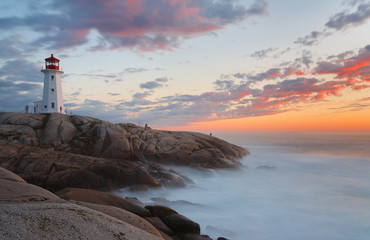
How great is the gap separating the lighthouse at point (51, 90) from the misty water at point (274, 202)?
70.5ft

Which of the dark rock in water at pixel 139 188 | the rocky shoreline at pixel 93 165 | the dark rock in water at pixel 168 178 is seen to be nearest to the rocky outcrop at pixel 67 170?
the rocky shoreline at pixel 93 165

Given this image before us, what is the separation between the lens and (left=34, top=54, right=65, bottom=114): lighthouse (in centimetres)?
3638

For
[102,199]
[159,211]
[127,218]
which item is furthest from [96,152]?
[127,218]

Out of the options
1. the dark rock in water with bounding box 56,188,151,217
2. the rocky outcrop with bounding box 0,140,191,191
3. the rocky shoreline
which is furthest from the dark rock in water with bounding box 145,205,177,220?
the rocky outcrop with bounding box 0,140,191,191

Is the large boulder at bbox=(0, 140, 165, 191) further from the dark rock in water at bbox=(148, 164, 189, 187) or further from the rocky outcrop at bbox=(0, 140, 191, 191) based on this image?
the dark rock in water at bbox=(148, 164, 189, 187)

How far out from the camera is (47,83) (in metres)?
36.7

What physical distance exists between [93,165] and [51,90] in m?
22.7

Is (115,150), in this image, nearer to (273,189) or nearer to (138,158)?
(138,158)

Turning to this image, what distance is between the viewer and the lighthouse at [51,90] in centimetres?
3638

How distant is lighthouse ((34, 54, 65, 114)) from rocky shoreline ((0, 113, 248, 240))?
26.1ft

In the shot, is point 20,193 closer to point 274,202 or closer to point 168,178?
point 168,178

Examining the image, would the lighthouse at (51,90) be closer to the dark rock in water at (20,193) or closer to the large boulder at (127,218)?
the dark rock in water at (20,193)

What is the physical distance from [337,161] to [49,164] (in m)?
36.3

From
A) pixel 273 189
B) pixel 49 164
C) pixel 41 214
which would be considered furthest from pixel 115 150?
pixel 41 214
